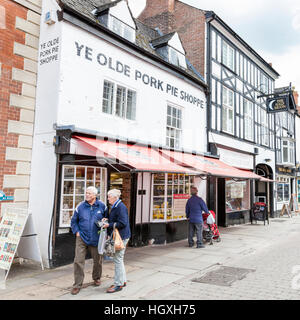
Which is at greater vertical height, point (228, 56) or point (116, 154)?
point (228, 56)

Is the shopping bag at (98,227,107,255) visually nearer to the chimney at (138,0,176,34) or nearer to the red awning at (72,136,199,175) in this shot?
the red awning at (72,136,199,175)

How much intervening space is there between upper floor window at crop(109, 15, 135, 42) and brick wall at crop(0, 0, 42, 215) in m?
2.20

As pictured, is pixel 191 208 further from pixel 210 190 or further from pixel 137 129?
pixel 210 190

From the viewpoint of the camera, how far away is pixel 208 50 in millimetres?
13859

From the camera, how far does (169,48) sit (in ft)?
37.7

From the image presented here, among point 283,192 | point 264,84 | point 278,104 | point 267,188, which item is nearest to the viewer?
point 278,104

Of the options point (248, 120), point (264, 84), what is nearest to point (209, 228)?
point (248, 120)

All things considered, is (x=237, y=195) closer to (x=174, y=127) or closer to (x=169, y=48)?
(x=174, y=127)

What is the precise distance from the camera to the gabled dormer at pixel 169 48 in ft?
37.3

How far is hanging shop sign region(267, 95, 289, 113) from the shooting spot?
15.8m

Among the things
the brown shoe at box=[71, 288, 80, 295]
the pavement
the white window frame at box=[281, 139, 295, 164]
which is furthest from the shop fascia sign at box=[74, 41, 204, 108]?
the white window frame at box=[281, 139, 295, 164]

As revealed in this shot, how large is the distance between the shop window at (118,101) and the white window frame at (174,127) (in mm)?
1901

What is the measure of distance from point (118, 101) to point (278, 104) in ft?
35.1
